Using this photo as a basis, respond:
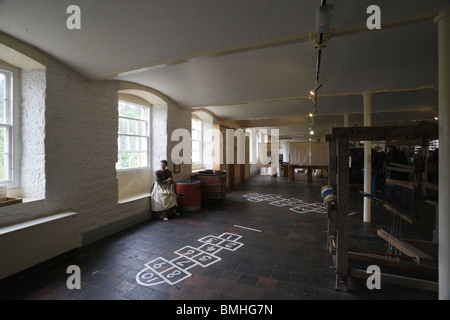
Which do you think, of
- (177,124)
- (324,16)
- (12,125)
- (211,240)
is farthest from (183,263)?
(177,124)

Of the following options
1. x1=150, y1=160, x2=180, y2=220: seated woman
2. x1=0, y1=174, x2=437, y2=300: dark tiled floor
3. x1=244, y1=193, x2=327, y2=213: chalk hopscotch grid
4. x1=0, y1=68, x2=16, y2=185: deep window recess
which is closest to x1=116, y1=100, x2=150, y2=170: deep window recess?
x1=150, y1=160, x2=180, y2=220: seated woman

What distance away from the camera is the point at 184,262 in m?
3.03

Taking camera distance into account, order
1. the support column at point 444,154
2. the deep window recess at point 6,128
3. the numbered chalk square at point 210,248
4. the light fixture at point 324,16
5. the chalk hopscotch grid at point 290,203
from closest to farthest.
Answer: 1. the light fixture at point 324,16
2. the support column at point 444,154
3. the deep window recess at point 6,128
4. the numbered chalk square at point 210,248
5. the chalk hopscotch grid at point 290,203

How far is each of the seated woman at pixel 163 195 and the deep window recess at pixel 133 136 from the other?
29.1 inches

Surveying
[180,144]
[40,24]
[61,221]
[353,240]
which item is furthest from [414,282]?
[180,144]

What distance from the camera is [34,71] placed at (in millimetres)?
3113

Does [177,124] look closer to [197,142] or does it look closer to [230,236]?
[197,142]

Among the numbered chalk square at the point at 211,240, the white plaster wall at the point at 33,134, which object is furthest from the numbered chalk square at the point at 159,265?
the white plaster wall at the point at 33,134

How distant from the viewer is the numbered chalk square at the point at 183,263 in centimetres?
292

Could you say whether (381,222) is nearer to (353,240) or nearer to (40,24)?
(353,240)

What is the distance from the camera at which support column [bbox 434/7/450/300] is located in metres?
1.93

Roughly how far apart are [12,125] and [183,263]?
10.6 ft

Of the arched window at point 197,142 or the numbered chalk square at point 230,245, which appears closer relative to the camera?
the numbered chalk square at point 230,245

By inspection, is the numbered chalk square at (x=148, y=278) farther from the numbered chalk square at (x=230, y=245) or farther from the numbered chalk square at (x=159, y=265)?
the numbered chalk square at (x=230, y=245)
